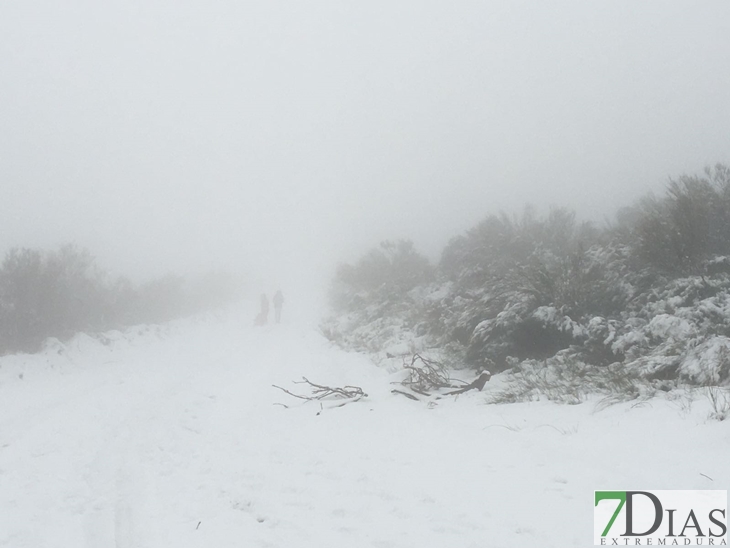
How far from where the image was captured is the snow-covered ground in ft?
9.86

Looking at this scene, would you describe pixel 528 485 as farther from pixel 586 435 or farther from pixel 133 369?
pixel 133 369

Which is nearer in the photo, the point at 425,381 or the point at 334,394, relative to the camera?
the point at 334,394

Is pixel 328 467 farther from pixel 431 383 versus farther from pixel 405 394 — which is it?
pixel 431 383

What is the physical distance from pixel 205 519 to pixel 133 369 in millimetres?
8005

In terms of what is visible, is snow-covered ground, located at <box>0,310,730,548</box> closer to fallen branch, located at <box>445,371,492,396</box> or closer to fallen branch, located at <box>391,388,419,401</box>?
fallen branch, located at <box>391,388,419,401</box>

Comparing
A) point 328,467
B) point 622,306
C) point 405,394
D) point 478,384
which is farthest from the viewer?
point 622,306

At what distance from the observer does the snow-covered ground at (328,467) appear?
3006mm

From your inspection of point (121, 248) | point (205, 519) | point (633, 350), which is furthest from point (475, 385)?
point (121, 248)

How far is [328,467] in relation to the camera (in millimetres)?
4320

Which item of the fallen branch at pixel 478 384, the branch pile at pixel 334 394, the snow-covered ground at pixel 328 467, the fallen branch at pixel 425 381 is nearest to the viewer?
the snow-covered ground at pixel 328 467

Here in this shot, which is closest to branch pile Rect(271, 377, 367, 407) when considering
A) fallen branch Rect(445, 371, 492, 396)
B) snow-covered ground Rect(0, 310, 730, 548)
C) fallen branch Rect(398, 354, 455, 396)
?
snow-covered ground Rect(0, 310, 730, 548)

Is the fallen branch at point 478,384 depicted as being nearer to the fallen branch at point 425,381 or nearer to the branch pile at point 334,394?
the fallen branch at point 425,381

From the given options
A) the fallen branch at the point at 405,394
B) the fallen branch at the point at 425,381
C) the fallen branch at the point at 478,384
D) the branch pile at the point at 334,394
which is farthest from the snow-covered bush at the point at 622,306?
the branch pile at the point at 334,394

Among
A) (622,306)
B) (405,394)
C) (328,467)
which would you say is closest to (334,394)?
(405,394)
